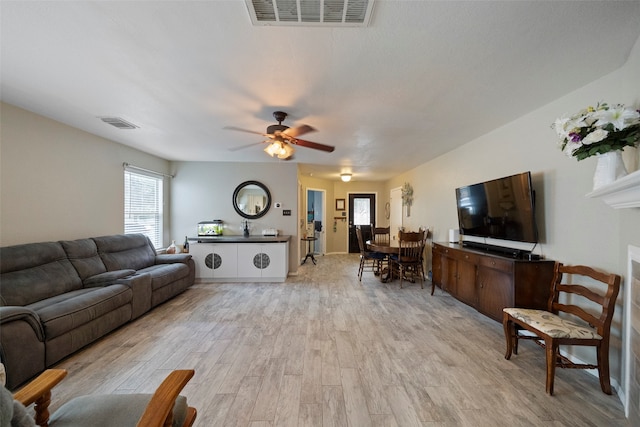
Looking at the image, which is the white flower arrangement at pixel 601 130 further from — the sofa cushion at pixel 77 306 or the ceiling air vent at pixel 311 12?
the sofa cushion at pixel 77 306

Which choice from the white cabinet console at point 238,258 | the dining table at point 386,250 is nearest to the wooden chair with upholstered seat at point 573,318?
the dining table at point 386,250

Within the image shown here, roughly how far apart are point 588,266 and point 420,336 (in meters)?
1.55

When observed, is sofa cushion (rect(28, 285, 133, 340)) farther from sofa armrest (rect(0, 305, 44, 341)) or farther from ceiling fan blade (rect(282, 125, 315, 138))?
ceiling fan blade (rect(282, 125, 315, 138))

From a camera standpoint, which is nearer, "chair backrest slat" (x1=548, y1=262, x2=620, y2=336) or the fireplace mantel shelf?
the fireplace mantel shelf

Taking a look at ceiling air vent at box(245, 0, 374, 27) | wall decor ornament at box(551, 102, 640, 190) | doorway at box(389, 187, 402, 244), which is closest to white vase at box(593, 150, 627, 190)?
wall decor ornament at box(551, 102, 640, 190)

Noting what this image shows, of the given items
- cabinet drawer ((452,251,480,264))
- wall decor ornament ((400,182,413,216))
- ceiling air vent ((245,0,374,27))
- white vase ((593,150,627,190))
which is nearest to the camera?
ceiling air vent ((245,0,374,27))

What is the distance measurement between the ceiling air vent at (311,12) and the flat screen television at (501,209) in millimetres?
2204

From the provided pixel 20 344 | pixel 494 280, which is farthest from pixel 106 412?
pixel 494 280

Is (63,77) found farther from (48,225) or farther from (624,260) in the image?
(624,260)

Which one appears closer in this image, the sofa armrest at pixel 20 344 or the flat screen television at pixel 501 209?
the sofa armrest at pixel 20 344

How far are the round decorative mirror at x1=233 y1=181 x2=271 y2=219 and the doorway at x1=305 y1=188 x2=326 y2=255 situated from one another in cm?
259

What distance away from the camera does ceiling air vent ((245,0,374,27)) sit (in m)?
1.28

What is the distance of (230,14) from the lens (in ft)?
4.44

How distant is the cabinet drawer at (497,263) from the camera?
236cm
